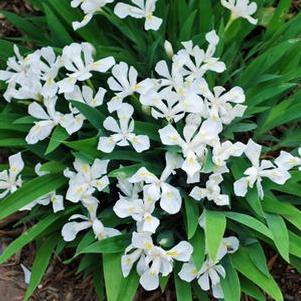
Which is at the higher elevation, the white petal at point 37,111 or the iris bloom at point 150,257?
the white petal at point 37,111

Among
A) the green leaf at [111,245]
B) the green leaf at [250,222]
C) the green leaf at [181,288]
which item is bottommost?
the green leaf at [181,288]

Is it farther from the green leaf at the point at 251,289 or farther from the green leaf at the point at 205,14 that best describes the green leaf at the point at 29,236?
the green leaf at the point at 205,14

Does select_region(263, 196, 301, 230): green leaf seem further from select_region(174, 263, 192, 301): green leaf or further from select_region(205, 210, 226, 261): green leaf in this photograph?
select_region(174, 263, 192, 301): green leaf

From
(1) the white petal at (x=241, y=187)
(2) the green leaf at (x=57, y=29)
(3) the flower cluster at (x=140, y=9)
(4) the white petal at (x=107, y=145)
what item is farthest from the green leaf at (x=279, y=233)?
(2) the green leaf at (x=57, y=29)

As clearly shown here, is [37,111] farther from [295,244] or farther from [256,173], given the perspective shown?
[295,244]

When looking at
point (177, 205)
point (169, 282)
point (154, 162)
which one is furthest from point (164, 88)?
point (169, 282)

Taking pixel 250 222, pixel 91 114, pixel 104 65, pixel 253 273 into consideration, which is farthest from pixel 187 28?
pixel 253 273

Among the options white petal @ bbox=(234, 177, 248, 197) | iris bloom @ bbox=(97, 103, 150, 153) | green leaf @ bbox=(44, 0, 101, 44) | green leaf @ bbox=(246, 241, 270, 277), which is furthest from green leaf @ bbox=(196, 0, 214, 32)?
green leaf @ bbox=(246, 241, 270, 277)
